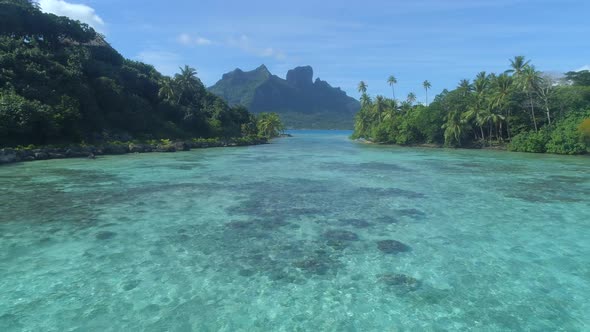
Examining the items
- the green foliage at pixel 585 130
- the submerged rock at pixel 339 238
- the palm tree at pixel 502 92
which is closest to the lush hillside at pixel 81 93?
the submerged rock at pixel 339 238

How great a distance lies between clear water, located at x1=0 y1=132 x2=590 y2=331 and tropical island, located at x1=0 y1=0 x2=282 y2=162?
25.2 meters

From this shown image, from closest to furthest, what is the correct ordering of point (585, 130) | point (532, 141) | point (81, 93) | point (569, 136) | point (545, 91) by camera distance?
point (585, 130)
point (569, 136)
point (81, 93)
point (532, 141)
point (545, 91)

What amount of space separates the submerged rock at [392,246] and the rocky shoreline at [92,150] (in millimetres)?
36317

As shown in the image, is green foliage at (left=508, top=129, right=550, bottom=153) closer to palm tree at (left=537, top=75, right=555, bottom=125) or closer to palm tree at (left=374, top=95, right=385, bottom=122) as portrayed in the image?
palm tree at (left=537, top=75, right=555, bottom=125)

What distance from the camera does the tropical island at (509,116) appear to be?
51.4 meters

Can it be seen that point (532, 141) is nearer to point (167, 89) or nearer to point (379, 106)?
point (379, 106)

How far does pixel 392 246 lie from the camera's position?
11148 mm

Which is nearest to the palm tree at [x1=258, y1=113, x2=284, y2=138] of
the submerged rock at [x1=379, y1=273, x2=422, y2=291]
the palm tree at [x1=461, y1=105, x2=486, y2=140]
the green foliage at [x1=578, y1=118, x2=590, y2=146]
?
the palm tree at [x1=461, y1=105, x2=486, y2=140]

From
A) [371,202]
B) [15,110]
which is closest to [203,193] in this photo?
[371,202]

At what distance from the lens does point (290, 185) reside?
2325cm

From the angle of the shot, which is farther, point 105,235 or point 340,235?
point 340,235

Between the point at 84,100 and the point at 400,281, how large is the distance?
56715 millimetres

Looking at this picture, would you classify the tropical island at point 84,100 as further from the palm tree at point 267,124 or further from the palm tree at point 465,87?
the palm tree at point 465,87

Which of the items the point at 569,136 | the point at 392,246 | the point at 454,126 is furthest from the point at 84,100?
the point at 569,136
